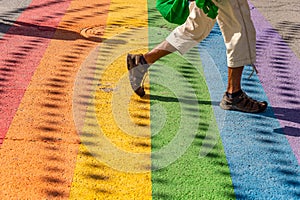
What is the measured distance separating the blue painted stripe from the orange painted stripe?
44.8 inches

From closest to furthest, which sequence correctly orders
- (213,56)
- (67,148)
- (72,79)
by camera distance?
(67,148) → (72,79) → (213,56)

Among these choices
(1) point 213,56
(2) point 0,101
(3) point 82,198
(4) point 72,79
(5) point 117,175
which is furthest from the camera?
(1) point 213,56

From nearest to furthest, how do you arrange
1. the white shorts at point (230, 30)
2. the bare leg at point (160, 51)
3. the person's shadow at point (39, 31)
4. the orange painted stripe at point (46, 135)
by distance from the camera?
the orange painted stripe at point (46, 135) < the white shorts at point (230, 30) < the bare leg at point (160, 51) < the person's shadow at point (39, 31)

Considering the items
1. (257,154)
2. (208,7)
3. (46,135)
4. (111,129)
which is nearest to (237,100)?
(257,154)

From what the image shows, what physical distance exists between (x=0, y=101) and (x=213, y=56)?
2.53 m

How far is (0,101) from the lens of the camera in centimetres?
422

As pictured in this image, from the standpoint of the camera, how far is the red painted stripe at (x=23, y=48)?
4258 millimetres

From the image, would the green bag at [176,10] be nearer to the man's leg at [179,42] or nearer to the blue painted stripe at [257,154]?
the man's leg at [179,42]

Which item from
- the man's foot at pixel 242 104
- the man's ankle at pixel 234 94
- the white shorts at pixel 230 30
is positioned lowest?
the man's foot at pixel 242 104

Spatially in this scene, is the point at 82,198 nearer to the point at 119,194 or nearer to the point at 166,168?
the point at 119,194

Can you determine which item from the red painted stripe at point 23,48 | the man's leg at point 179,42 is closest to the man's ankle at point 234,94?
the man's leg at point 179,42

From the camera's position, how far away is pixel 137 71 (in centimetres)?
447

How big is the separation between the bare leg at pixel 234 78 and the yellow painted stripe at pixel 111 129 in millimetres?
736

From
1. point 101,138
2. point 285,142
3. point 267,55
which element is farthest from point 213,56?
point 101,138
